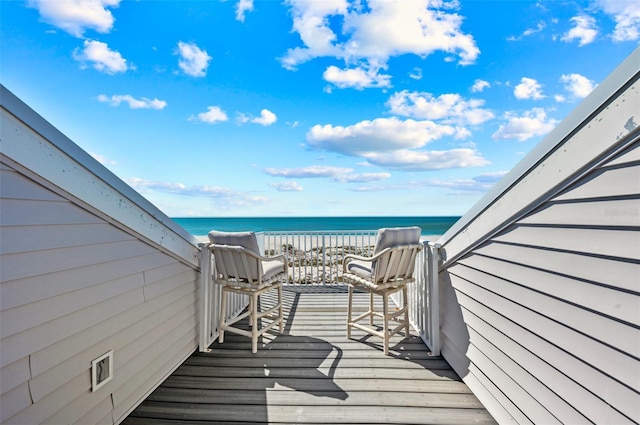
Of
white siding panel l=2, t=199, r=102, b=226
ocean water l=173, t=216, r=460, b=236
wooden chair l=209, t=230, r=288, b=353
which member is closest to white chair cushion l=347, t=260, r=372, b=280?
wooden chair l=209, t=230, r=288, b=353

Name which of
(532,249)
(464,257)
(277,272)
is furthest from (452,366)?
(277,272)

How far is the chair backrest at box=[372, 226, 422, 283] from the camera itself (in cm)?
252

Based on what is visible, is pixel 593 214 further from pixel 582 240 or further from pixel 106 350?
pixel 106 350

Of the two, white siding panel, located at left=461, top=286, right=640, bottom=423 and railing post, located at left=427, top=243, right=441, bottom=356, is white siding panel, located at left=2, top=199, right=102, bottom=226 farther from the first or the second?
railing post, located at left=427, top=243, right=441, bottom=356

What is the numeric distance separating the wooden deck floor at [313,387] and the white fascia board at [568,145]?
1.12m

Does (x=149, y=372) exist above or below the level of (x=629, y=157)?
below

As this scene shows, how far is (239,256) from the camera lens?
8.43 ft

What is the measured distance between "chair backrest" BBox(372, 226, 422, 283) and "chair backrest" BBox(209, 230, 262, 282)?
1099 millimetres

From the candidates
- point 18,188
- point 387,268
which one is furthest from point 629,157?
point 18,188

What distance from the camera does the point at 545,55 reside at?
3.56 metres

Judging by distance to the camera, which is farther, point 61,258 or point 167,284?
point 167,284

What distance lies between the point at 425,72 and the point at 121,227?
692 centimetres

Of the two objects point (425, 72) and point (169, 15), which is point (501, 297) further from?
point (425, 72)

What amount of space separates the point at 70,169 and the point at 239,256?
1.44 metres
